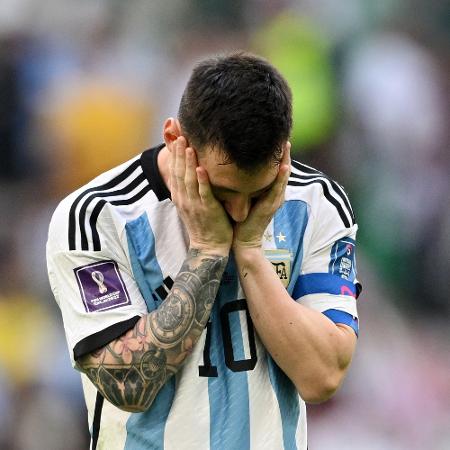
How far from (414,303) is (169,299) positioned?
130 inches

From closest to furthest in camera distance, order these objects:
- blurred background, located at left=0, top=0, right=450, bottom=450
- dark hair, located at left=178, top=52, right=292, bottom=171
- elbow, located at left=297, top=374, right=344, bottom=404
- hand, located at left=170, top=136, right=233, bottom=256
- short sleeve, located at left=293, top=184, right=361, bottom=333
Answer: dark hair, located at left=178, top=52, right=292, bottom=171
hand, located at left=170, top=136, right=233, bottom=256
elbow, located at left=297, top=374, right=344, bottom=404
short sleeve, located at left=293, top=184, right=361, bottom=333
blurred background, located at left=0, top=0, right=450, bottom=450

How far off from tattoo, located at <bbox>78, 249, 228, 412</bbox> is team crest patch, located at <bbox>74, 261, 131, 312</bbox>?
10 cm

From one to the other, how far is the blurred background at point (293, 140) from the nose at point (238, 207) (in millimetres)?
2849

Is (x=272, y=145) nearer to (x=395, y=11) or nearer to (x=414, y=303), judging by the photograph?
(x=414, y=303)

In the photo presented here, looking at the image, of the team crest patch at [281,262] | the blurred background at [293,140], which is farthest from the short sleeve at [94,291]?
the blurred background at [293,140]

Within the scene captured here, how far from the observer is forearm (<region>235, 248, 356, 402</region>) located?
2.41 m

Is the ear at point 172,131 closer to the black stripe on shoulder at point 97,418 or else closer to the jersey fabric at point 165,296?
the jersey fabric at point 165,296

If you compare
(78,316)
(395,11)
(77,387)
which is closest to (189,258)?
(78,316)

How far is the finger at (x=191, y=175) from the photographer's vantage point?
7.66ft

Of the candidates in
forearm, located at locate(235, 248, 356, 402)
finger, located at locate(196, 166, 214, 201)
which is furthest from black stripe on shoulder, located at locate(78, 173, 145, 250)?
forearm, located at locate(235, 248, 356, 402)

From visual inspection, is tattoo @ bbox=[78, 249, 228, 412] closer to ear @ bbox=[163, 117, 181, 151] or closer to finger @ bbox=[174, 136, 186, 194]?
finger @ bbox=[174, 136, 186, 194]

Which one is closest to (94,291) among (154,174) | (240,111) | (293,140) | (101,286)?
(101,286)

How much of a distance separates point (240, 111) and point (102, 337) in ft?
2.22

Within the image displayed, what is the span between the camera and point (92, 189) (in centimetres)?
249
